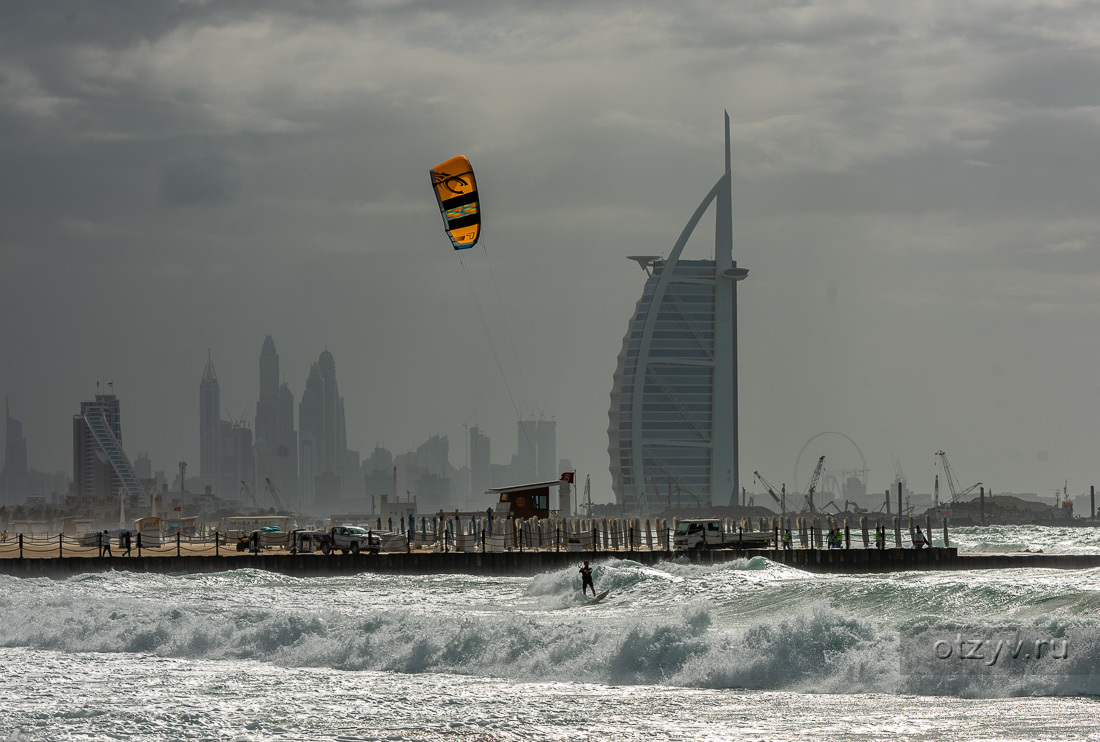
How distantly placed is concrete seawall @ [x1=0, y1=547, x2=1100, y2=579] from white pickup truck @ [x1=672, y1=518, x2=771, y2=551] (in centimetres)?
221

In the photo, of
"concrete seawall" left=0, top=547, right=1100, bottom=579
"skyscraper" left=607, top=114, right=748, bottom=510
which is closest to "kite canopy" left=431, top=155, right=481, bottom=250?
"concrete seawall" left=0, top=547, right=1100, bottom=579

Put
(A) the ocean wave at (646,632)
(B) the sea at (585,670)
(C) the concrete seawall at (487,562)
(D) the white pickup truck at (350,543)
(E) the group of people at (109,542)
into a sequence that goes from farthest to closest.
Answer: (D) the white pickup truck at (350,543), (E) the group of people at (109,542), (C) the concrete seawall at (487,562), (A) the ocean wave at (646,632), (B) the sea at (585,670)

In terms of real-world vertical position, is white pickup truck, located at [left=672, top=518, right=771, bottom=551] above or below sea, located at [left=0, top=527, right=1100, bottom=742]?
above

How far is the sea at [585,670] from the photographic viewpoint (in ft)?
50.3

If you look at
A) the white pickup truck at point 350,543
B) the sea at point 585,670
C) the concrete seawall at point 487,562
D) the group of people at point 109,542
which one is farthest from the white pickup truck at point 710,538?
the group of people at point 109,542

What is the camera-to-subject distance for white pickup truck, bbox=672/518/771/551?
47469 mm

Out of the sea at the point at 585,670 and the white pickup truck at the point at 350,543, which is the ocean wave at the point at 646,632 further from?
the white pickup truck at the point at 350,543

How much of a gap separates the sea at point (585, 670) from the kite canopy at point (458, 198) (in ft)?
64.6

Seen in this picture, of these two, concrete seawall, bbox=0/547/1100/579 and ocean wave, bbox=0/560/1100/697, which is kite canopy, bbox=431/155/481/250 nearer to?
concrete seawall, bbox=0/547/1100/579

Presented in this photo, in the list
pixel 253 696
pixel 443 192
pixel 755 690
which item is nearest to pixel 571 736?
pixel 755 690

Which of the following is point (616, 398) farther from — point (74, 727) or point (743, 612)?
point (74, 727)

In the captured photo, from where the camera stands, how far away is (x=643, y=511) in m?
194

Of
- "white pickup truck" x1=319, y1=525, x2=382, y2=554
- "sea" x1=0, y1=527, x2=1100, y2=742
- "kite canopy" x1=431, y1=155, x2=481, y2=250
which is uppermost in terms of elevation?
"kite canopy" x1=431, y1=155, x2=481, y2=250

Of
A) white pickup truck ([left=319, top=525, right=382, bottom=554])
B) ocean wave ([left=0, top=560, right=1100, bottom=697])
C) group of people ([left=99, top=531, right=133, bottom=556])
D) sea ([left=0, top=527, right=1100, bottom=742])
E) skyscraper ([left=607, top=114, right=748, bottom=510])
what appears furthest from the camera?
skyscraper ([left=607, top=114, right=748, bottom=510])
